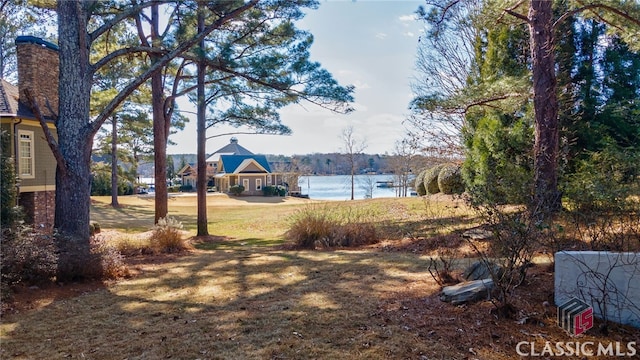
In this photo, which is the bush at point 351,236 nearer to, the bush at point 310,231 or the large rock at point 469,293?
the bush at point 310,231

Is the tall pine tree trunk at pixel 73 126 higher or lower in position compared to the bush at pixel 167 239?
higher

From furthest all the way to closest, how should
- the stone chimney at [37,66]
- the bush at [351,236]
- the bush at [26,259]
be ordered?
the stone chimney at [37,66], the bush at [351,236], the bush at [26,259]

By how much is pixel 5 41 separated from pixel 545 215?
73.4ft

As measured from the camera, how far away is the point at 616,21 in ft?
22.9

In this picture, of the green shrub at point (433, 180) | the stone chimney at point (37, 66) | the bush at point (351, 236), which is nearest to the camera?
the bush at point (351, 236)

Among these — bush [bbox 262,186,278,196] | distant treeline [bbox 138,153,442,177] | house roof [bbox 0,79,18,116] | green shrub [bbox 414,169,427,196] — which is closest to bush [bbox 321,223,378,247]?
green shrub [bbox 414,169,427,196]

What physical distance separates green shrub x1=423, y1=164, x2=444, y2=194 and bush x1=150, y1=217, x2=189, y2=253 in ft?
36.9

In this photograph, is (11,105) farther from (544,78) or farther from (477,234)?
(544,78)

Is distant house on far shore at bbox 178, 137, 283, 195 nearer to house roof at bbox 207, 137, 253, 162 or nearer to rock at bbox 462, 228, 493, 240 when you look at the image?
house roof at bbox 207, 137, 253, 162

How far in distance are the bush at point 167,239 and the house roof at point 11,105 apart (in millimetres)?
6146
